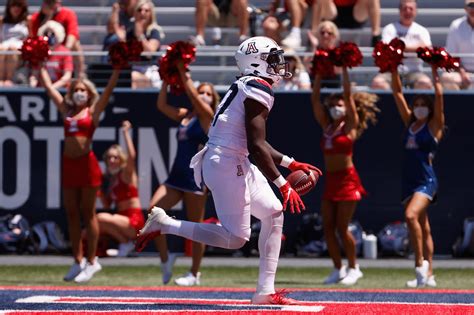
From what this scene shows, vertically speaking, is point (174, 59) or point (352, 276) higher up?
point (174, 59)

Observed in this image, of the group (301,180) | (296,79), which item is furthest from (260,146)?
(296,79)

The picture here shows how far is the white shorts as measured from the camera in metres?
A: 8.31

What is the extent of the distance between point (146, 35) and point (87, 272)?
404cm

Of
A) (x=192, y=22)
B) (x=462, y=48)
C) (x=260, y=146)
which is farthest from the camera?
(x=192, y=22)

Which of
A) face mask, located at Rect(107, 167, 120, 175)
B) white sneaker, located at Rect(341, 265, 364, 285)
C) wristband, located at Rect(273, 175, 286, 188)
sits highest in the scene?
wristband, located at Rect(273, 175, 286, 188)

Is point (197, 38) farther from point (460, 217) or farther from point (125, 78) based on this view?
point (460, 217)

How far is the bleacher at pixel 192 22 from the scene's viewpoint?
15438 mm

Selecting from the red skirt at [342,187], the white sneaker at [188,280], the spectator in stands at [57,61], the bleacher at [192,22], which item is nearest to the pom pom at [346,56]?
the red skirt at [342,187]

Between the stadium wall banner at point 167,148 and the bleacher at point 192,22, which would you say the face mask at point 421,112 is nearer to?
the stadium wall banner at point 167,148

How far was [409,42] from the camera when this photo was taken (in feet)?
48.9

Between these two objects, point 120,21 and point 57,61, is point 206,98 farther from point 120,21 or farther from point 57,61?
point 120,21

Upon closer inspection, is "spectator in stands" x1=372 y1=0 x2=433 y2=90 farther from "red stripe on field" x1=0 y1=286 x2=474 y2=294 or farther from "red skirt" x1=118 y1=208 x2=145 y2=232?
"red stripe on field" x1=0 y1=286 x2=474 y2=294

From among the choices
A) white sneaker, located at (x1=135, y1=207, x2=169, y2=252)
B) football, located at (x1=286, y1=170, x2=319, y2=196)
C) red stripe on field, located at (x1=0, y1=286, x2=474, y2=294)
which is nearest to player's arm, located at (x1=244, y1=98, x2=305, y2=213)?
football, located at (x1=286, y1=170, x2=319, y2=196)

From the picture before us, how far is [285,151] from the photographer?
48.3 feet
